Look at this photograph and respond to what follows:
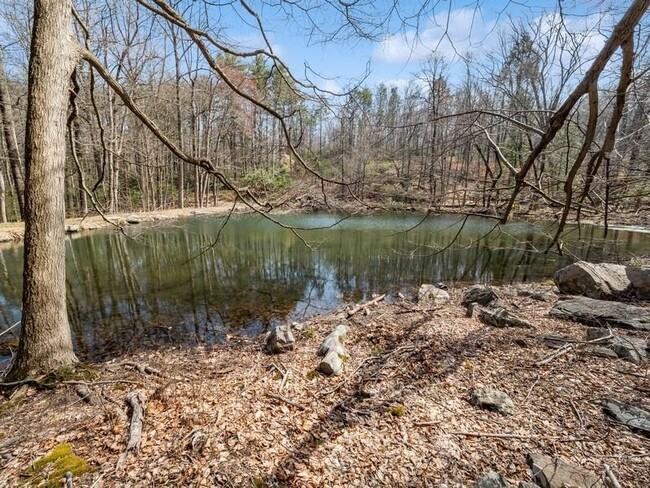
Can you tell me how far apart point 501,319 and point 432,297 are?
2.33 metres

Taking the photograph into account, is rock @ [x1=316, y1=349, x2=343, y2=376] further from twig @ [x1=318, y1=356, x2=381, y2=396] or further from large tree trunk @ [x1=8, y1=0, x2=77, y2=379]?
large tree trunk @ [x1=8, y1=0, x2=77, y2=379]

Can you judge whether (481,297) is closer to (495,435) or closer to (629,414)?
(629,414)

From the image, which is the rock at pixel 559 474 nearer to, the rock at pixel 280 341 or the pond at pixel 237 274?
the pond at pixel 237 274

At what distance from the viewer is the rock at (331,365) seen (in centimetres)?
356

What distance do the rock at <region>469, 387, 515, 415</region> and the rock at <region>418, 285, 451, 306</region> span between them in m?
3.85

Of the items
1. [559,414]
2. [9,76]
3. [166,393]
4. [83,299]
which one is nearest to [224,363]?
[166,393]

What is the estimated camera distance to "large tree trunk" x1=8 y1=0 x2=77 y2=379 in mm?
2711

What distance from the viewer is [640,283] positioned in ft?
19.9

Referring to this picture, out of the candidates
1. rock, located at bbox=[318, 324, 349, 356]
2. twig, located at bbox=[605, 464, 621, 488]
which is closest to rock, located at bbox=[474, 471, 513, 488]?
twig, located at bbox=[605, 464, 621, 488]

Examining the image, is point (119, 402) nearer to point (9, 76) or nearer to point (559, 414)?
point (559, 414)

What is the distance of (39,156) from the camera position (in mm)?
2766

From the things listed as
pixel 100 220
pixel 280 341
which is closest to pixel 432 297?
pixel 280 341

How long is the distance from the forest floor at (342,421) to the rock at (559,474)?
7 cm

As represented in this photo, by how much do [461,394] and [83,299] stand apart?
800 centimetres
